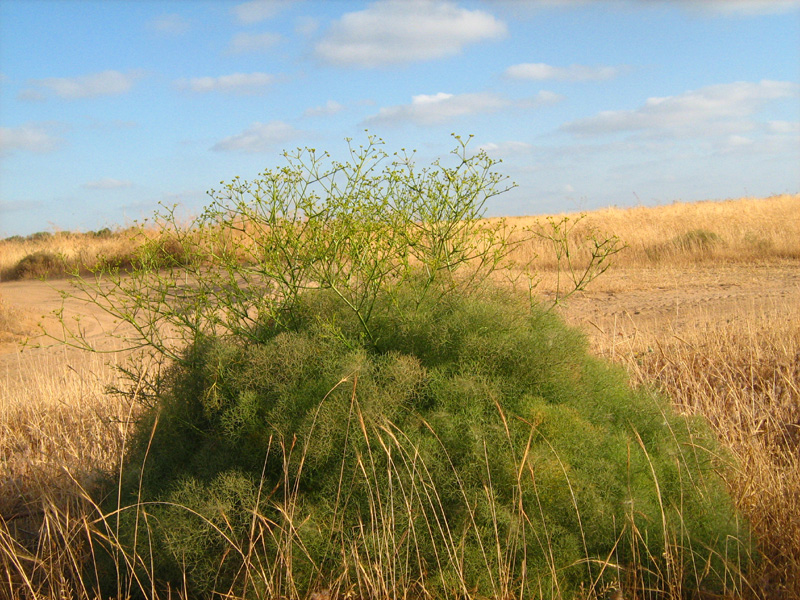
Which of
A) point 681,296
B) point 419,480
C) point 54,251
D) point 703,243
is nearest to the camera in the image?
point 419,480

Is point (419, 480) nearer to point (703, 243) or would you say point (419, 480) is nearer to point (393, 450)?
point (393, 450)

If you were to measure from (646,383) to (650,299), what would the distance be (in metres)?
7.43

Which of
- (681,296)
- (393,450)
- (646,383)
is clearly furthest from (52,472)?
(681,296)

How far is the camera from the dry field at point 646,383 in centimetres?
297

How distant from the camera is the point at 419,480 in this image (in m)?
2.42

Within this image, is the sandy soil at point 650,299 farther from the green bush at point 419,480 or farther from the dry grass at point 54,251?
the green bush at point 419,480

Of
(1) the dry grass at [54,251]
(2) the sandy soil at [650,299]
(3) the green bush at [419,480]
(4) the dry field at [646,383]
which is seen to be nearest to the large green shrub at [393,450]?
(3) the green bush at [419,480]

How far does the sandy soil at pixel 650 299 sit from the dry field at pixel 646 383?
35 mm

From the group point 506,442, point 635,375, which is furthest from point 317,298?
point 635,375

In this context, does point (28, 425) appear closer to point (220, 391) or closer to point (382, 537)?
point (220, 391)

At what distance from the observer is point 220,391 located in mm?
2682

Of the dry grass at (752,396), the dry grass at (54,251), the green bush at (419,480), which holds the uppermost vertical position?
the dry grass at (54,251)

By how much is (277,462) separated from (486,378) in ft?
2.85

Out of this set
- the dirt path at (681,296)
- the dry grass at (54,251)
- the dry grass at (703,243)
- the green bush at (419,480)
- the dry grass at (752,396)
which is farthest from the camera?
the dry grass at (703,243)
